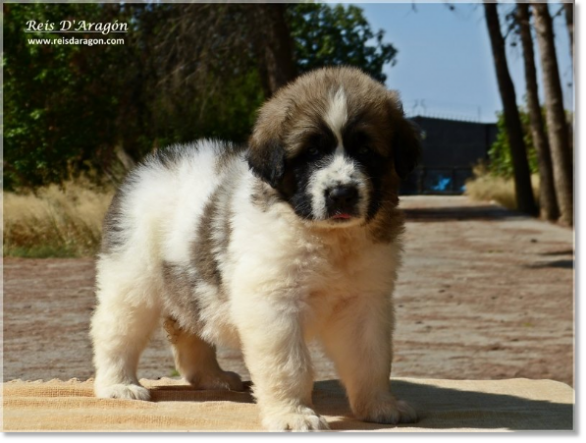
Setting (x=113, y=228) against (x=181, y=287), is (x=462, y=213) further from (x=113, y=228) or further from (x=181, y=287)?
(x=181, y=287)

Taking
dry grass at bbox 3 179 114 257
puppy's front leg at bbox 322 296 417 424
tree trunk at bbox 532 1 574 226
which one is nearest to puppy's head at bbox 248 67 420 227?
puppy's front leg at bbox 322 296 417 424

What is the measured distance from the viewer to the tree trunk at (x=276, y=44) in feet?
31.8

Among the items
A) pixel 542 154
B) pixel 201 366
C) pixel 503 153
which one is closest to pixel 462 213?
pixel 542 154

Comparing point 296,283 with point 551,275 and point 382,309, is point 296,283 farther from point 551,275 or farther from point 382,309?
point 551,275

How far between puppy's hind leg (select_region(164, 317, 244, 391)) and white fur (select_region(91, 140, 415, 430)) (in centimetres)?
42

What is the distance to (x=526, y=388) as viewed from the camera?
5.54 meters

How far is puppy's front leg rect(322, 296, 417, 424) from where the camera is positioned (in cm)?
417

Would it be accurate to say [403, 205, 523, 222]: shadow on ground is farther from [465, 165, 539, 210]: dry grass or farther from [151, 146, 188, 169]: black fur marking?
[151, 146, 188, 169]: black fur marking

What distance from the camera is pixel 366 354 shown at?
13.8 feet

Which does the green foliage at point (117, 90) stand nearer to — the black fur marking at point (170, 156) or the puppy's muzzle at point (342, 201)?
the black fur marking at point (170, 156)

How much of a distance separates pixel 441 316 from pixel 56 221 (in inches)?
233

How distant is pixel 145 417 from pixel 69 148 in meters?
6.40

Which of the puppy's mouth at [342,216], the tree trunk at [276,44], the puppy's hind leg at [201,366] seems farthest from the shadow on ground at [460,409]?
the tree trunk at [276,44]

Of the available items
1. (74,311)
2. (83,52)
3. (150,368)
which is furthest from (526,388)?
(83,52)
